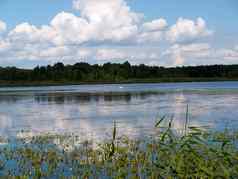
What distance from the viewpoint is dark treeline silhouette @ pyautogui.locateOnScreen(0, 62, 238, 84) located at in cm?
13438

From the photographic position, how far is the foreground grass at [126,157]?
6.90 m

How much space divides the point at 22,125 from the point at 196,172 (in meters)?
14.3

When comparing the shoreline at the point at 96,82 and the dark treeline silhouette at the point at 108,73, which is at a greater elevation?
the dark treeline silhouette at the point at 108,73

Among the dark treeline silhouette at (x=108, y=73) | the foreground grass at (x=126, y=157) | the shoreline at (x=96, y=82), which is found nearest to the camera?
the foreground grass at (x=126, y=157)

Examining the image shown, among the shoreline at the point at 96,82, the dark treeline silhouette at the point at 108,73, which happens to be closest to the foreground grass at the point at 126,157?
the shoreline at the point at 96,82

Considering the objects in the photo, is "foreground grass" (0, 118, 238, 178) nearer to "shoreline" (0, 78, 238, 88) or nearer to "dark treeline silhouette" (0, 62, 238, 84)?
"shoreline" (0, 78, 238, 88)

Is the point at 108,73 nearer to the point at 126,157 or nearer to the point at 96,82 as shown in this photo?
the point at 96,82

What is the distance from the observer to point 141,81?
461ft

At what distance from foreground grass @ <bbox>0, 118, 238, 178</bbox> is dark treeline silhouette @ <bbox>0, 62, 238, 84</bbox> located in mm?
122213

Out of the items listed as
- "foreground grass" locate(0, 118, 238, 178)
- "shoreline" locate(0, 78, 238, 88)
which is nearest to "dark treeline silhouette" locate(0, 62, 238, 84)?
"shoreline" locate(0, 78, 238, 88)

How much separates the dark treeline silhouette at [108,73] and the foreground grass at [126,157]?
122m

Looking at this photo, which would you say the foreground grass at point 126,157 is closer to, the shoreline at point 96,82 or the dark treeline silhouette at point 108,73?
the shoreline at point 96,82

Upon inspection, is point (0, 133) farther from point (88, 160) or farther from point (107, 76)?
point (107, 76)

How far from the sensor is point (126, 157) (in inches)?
402
